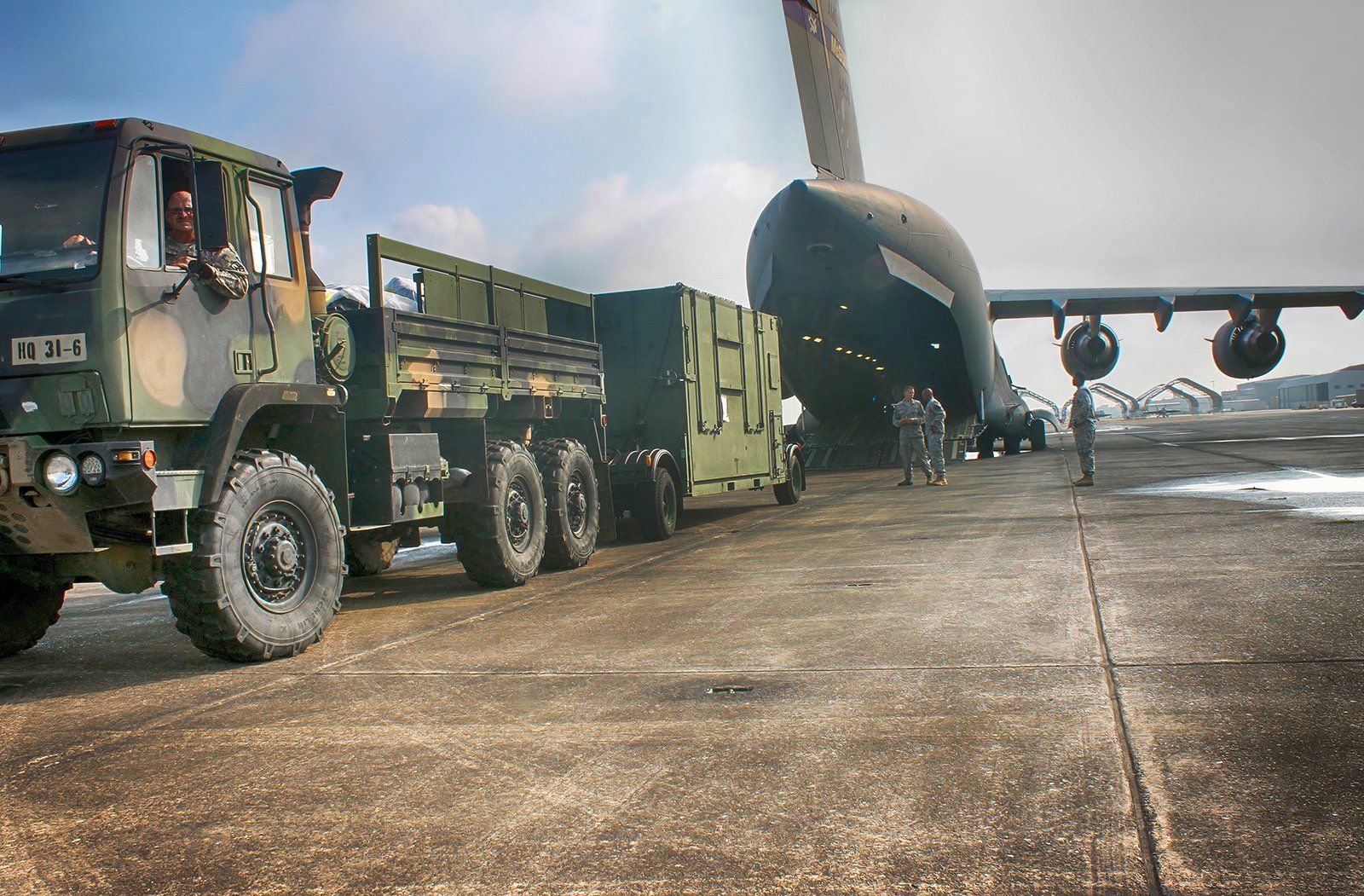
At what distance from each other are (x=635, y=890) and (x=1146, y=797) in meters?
1.52

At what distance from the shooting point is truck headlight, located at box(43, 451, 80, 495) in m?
5.07

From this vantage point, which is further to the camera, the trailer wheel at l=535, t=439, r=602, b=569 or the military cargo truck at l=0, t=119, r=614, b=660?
the trailer wheel at l=535, t=439, r=602, b=569

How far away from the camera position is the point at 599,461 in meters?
10.6

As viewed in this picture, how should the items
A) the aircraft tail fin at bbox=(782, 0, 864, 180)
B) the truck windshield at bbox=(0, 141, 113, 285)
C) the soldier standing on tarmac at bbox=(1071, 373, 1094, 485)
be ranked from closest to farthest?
the truck windshield at bbox=(0, 141, 113, 285) → the soldier standing on tarmac at bbox=(1071, 373, 1094, 485) → the aircraft tail fin at bbox=(782, 0, 864, 180)

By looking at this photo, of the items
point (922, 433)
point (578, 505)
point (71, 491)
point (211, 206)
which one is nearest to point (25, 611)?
point (71, 491)

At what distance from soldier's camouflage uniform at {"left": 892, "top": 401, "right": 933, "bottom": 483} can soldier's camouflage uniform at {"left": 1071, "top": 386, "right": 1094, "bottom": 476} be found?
2.59m

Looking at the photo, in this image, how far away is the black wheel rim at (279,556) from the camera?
579 centimetres

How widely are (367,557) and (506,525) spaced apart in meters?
2.11

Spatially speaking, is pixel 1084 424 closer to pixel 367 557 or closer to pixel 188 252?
pixel 367 557

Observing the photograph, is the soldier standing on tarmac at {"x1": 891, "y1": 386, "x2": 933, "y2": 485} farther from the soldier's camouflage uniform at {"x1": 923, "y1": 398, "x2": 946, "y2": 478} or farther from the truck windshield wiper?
the truck windshield wiper

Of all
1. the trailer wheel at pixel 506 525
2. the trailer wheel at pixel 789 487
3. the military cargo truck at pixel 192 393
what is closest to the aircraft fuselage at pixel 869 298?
the trailer wheel at pixel 789 487

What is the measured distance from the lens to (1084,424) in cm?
1619

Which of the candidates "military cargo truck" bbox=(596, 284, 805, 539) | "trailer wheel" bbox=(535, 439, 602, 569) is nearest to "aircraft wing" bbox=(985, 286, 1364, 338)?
"military cargo truck" bbox=(596, 284, 805, 539)

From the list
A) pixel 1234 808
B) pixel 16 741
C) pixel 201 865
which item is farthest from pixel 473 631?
pixel 1234 808
